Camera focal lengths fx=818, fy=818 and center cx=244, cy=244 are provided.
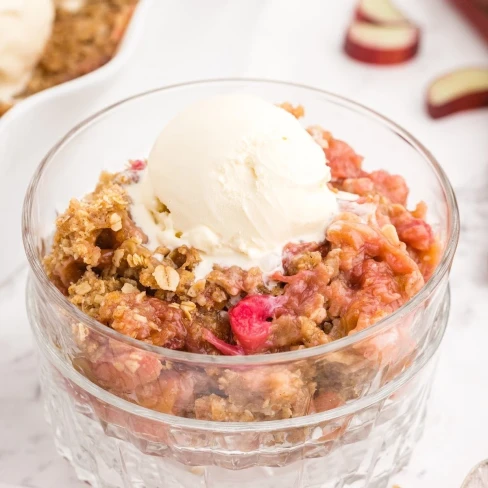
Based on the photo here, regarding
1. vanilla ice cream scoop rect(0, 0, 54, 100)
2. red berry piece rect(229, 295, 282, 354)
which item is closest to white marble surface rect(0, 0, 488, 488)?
vanilla ice cream scoop rect(0, 0, 54, 100)

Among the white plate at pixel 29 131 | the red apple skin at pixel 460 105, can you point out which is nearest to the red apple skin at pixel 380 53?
the red apple skin at pixel 460 105

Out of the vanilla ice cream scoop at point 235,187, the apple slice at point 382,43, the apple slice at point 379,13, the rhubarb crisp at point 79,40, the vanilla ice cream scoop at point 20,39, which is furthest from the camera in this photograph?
the apple slice at point 379,13

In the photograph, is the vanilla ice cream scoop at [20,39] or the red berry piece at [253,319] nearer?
the red berry piece at [253,319]

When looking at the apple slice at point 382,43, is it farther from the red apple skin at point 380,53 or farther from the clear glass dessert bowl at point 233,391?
the clear glass dessert bowl at point 233,391

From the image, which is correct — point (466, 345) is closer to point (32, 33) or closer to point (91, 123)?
point (91, 123)

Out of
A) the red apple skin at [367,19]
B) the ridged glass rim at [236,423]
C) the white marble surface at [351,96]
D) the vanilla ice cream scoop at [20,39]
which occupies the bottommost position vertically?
the white marble surface at [351,96]

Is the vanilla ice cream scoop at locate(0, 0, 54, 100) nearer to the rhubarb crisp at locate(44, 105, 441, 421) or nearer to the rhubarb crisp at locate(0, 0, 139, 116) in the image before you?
the rhubarb crisp at locate(0, 0, 139, 116)
